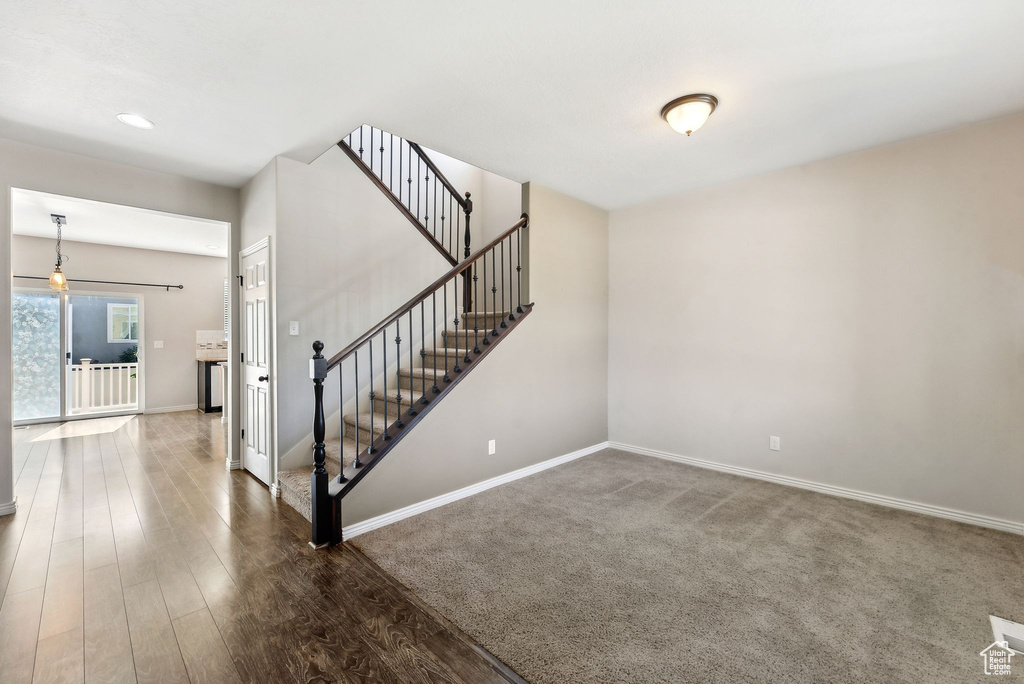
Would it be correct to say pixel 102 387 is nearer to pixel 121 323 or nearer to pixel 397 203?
pixel 121 323

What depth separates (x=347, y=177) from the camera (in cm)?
371

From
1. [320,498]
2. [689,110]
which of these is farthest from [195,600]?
[689,110]

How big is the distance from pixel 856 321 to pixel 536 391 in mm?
2633

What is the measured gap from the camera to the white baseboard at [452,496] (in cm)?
272

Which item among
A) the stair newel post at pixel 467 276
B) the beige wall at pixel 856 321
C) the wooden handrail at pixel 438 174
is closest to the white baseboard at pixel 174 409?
the stair newel post at pixel 467 276

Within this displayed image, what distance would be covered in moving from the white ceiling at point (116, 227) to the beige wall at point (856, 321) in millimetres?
4652

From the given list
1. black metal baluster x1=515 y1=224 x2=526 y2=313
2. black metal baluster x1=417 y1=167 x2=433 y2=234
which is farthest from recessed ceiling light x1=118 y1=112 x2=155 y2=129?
black metal baluster x1=515 y1=224 x2=526 y2=313

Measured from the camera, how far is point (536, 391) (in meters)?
3.98

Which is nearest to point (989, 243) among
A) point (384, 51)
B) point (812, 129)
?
point (812, 129)

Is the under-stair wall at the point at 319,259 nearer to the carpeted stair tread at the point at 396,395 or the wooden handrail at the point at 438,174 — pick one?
the carpeted stair tread at the point at 396,395

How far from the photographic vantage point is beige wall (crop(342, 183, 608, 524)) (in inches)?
120

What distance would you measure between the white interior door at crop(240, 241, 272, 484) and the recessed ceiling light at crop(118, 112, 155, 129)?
3.30ft

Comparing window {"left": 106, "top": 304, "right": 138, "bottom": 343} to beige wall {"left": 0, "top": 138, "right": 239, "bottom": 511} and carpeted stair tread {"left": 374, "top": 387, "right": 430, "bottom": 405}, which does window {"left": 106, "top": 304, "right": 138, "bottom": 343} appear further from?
carpeted stair tread {"left": 374, "top": 387, "right": 430, "bottom": 405}

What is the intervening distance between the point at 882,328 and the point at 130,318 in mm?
9758
